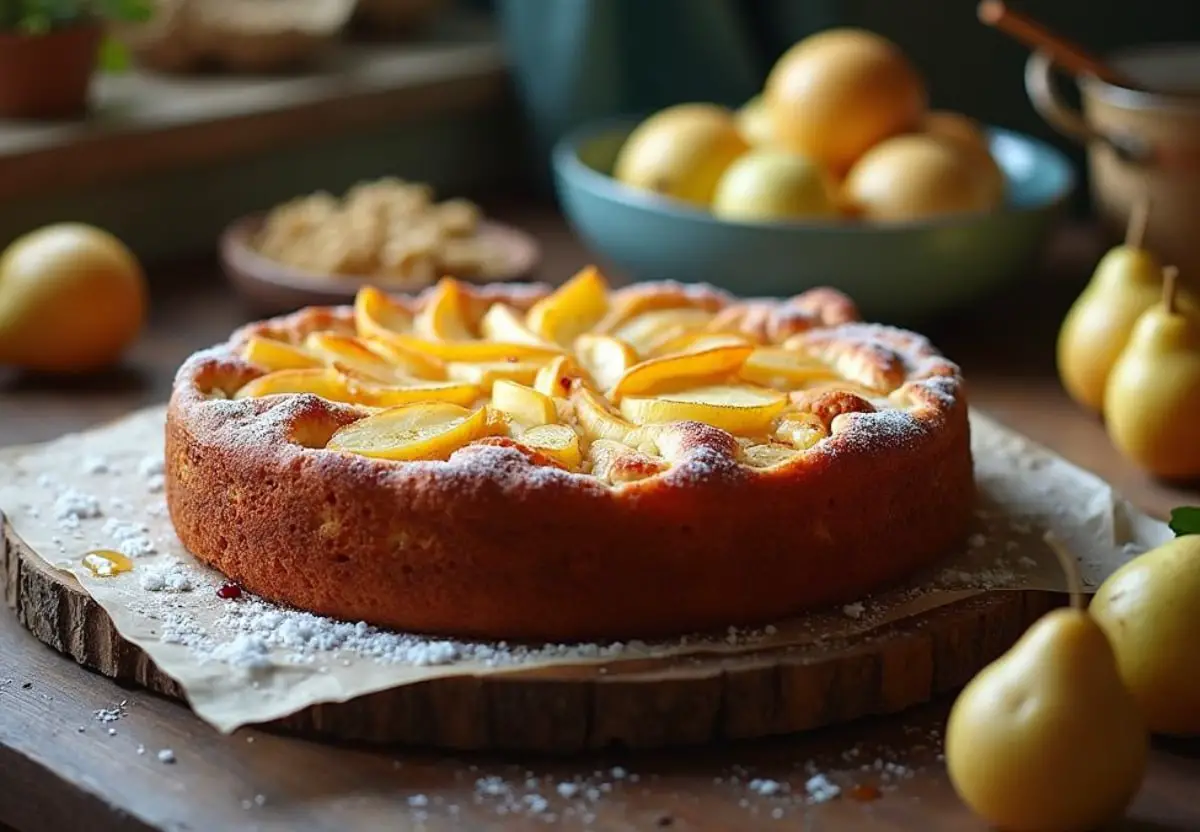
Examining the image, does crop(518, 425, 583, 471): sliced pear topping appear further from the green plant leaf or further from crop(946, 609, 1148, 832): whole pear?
the green plant leaf

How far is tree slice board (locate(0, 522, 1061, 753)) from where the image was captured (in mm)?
1263

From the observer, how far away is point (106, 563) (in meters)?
1.46

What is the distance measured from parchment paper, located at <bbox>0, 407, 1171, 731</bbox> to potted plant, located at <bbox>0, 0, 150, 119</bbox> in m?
0.78

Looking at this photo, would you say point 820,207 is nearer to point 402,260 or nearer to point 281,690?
point 402,260

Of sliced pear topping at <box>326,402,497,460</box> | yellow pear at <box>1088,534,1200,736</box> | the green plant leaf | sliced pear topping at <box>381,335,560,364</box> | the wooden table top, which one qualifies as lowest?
the wooden table top

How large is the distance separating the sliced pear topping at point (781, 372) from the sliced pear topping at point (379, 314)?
0.37 metres

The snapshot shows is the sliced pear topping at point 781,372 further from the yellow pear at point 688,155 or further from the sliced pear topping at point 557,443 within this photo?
the yellow pear at point 688,155

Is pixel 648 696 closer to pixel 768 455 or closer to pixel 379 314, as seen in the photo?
pixel 768 455

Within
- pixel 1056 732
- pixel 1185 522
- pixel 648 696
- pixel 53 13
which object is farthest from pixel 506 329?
pixel 53 13

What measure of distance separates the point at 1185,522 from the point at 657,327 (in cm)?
58

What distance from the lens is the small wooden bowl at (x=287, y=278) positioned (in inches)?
85.7

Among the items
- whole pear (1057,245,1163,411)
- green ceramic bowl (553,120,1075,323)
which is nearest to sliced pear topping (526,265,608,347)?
green ceramic bowl (553,120,1075,323)

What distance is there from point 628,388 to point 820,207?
0.73 m

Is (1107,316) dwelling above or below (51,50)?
below
